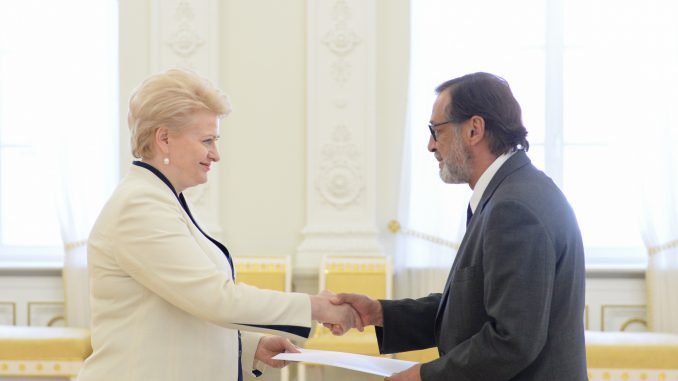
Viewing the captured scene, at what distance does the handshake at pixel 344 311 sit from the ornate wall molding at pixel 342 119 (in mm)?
3278

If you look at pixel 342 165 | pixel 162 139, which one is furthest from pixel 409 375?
pixel 342 165

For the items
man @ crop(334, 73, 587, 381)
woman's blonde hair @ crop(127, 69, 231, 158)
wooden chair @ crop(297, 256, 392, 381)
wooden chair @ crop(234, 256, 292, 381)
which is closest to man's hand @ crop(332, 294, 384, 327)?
man @ crop(334, 73, 587, 381)

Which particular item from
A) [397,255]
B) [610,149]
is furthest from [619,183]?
[397,255]

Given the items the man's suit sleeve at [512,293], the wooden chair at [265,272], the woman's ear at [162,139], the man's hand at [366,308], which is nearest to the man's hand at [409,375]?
the man's suit sleeve at [512,293]

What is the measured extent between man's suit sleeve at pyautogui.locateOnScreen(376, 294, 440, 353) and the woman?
0.93ft

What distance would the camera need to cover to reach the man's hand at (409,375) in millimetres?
2321

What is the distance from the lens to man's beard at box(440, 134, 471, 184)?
98.5 inches

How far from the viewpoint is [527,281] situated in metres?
2.13

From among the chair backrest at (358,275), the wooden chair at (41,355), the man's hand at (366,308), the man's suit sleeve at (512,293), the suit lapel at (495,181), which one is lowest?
the wooden chair at (41,355)

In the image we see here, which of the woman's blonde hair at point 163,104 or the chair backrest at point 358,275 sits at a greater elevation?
the woman's blonde hair at point 163,104

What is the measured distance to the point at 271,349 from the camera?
2928 millimetres

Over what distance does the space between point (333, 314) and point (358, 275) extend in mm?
3194

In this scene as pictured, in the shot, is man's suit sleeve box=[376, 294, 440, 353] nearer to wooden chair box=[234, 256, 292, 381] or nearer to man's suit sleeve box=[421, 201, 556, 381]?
man's suit sleeve box=[421, 201, 556, 381]

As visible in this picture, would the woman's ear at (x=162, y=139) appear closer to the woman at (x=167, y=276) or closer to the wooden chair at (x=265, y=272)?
the woman at (x=167, y=276)
